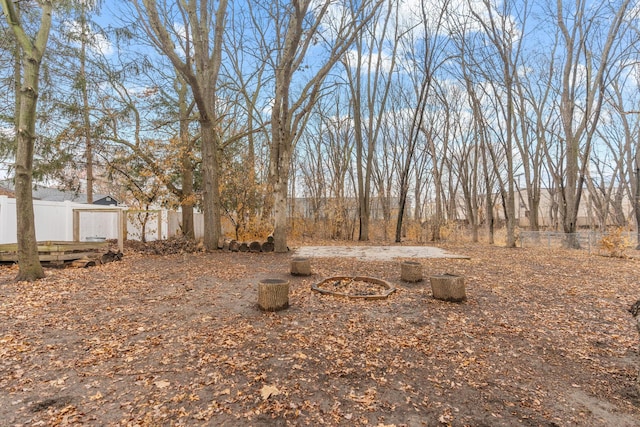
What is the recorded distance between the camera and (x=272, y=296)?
12.2 ft

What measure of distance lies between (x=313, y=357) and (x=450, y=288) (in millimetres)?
2346

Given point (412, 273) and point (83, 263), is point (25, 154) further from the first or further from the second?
point (412, 273)

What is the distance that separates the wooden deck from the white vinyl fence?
2.82 feet

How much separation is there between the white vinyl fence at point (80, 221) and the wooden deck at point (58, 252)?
0.86 m

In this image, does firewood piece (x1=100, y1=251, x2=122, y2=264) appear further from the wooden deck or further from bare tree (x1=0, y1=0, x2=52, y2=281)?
bare tree (x1=0, y1=0, x2=52, y2=281)

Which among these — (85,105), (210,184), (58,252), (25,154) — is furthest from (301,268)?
(85,105)

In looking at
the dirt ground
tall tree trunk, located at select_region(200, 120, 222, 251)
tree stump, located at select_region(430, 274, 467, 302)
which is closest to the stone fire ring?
the dirt ground

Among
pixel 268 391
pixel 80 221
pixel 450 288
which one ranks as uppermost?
pixel 80 221

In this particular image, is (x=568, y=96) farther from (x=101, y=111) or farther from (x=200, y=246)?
(x=101, y=111)

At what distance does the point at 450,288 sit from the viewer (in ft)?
13.6

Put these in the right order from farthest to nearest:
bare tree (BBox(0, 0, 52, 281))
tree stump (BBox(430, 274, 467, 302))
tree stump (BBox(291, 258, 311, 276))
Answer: tree stump (BBox(291, 258, 311, 276))
bare tree (BBox(0, 0, 52, 281))
tree stump (BBox(430, 274, 467, 302))

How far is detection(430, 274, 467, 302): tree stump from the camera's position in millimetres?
4125

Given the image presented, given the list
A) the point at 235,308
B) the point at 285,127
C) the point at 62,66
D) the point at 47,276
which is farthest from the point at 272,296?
the point at 62,66

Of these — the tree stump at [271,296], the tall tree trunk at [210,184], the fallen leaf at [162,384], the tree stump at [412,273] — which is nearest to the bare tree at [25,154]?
the tall tree trunk at [210,184]
